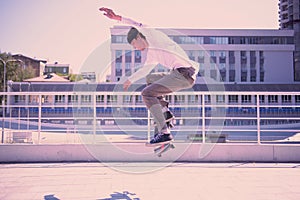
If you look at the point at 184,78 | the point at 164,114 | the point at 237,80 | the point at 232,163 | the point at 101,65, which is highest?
the point at 237,80

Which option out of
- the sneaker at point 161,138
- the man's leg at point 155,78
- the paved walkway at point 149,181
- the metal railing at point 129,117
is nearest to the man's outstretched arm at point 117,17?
the man's leg at point 155,78

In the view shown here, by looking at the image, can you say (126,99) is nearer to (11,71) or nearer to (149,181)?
(149,181)

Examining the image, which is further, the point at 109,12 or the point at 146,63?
the point at 146,63

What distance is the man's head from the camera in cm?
325

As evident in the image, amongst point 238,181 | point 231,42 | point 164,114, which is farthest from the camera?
point 231,42

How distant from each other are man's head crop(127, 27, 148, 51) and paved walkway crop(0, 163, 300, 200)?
1651mm

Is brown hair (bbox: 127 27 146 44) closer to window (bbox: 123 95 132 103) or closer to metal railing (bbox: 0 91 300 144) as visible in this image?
metal railing (bbox: 0 91 300 144)

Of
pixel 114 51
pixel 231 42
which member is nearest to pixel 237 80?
pixel 231 42

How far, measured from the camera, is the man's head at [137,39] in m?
3.25

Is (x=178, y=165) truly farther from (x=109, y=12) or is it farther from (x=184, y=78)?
(x=109, y=12)

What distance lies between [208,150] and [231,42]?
50.6 meters

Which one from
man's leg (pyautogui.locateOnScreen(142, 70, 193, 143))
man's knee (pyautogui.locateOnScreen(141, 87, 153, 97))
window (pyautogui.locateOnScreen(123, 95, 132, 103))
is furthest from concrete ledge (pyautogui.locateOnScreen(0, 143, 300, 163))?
man's knee (pyautogui.locateOnScreen(141, 87, 153, 97))

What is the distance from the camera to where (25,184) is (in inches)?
147

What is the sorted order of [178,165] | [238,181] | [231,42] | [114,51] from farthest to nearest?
[231,42]
[114,51]
[178,165]
[238,181]
